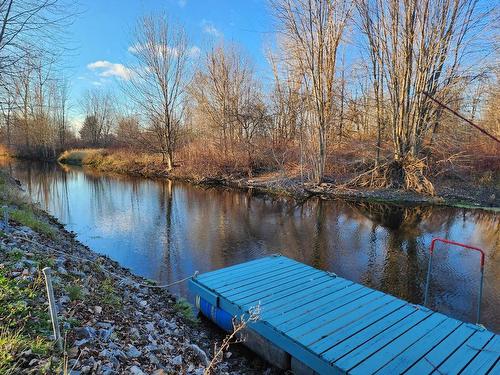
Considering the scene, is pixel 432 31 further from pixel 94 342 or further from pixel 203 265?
pixel 94 342

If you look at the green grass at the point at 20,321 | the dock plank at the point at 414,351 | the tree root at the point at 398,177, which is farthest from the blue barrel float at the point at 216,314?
the tree root at the point at 398,177

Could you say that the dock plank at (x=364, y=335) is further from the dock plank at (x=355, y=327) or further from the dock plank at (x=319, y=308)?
the dock plank at (x=319, y=308)

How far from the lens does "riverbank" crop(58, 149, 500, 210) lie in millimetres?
14484

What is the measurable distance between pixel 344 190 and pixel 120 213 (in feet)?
35.0

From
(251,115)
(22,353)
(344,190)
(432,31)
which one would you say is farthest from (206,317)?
(251,115)

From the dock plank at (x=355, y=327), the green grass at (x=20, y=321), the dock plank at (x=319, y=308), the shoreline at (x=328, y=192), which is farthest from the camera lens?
the shoreline at (x=328, y=192)

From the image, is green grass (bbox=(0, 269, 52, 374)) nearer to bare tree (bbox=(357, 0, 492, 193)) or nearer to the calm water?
the calm water

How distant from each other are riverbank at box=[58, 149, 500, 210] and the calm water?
4.81 ft

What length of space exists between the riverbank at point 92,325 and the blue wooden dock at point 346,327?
0.57 m

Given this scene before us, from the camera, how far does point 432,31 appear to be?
15.3 metres

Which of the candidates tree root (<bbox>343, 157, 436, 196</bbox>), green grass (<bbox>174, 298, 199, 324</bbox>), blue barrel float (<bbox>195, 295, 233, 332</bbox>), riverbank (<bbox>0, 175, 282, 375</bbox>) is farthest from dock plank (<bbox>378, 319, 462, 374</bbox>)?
tree root (<bbox>343, 157, 436, 196</bbox>)

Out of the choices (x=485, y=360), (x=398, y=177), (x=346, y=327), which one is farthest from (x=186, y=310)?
(x=398, y=177)

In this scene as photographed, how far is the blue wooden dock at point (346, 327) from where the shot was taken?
3.31 meters

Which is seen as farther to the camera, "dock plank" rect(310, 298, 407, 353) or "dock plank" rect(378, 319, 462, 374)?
"dock plank" rect(310, 298, 407, 353)
